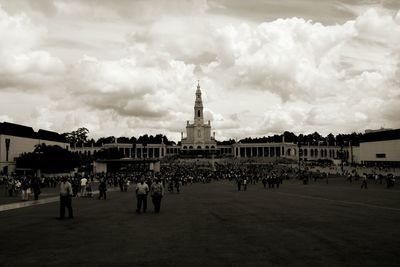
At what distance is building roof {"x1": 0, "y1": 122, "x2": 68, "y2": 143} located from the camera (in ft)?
367

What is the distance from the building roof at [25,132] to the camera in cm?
11179

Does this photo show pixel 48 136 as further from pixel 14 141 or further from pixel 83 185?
pixel 83 185

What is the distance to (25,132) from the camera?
12256 cm

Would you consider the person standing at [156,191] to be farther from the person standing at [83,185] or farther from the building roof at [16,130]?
the building roof at [16,130]

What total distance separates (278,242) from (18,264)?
7.06 metres

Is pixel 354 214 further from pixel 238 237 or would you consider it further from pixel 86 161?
pixel 86 161

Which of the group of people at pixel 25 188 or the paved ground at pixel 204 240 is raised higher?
the group of people at pixel 25 188

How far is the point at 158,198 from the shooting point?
74.5 feet

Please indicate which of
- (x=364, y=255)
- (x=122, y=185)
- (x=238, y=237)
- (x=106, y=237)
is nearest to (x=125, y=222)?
(x=106, y=237)

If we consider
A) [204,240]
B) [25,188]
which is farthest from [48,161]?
[204,240]

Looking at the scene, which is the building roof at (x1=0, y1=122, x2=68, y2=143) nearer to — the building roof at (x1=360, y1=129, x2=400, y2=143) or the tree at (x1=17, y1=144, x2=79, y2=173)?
the tree at (x1=17, y1=144, x2=79, y2=173)

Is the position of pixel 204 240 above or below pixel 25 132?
below

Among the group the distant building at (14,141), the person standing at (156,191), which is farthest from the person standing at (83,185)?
the distant building at (14,141)

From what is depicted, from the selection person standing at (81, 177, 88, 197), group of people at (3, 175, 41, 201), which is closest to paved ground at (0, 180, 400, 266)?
group of people at (3, 175, 41, 201)
